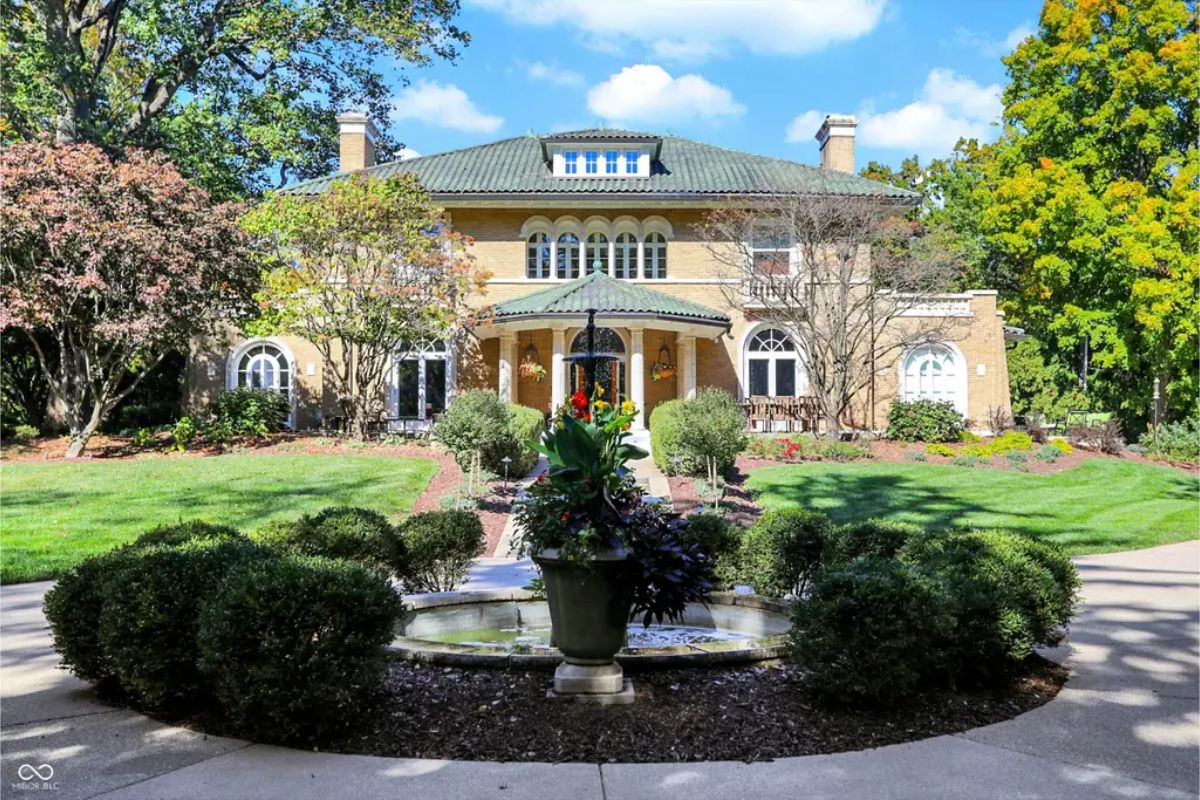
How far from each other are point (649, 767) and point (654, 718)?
0.66m

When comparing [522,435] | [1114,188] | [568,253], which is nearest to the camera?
[522,435]

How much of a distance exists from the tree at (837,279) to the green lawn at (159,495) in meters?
10.1

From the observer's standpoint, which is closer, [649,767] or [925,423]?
[649,767]

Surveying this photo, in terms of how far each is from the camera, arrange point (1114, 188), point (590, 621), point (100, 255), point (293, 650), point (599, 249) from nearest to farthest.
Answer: point (293, 650), point (590, 621), point (100, 255), point (1114, 188), point (599, 249)

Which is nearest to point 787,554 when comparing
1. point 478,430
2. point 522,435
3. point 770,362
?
point 478,430

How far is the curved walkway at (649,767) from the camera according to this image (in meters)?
3.97

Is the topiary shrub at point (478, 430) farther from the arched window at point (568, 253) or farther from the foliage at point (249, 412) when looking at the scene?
the arched window at point (568, 253)

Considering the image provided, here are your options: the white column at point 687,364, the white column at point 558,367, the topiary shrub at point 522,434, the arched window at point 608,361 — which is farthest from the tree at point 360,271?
the white column at point 687,364

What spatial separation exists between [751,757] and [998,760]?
1165 mm

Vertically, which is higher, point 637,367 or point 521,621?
point 637,367

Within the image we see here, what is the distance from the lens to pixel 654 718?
4.89 m

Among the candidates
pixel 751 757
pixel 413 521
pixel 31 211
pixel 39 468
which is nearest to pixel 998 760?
pixel 751 757

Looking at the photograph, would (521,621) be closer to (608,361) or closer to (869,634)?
(869,634)

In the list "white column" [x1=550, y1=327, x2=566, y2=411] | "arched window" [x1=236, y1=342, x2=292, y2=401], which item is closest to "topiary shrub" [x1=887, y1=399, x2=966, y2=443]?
"white column" [x1=550, y1=327, x2=566, y2=411]
